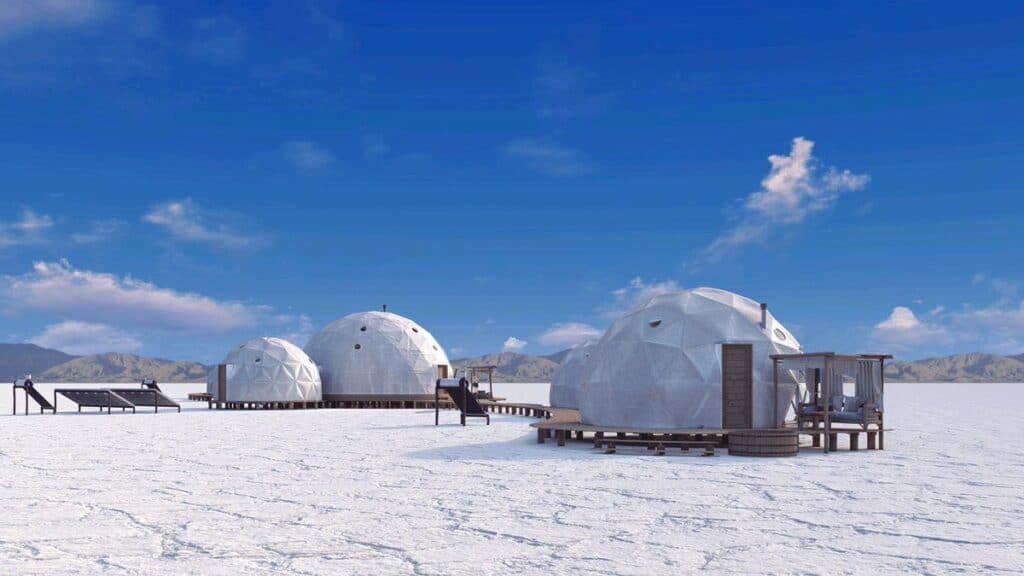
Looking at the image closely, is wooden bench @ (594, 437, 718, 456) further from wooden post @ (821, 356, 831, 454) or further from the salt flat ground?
wooden post @ (821, 356, 831, 454)

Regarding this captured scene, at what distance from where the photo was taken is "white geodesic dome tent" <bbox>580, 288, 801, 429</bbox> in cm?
2123

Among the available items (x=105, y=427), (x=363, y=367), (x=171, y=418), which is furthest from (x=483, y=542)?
(x=363, y=367)

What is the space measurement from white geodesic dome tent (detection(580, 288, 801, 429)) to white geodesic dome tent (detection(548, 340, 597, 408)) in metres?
12.5

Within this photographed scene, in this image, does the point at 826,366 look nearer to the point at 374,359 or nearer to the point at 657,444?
the point at 657,444

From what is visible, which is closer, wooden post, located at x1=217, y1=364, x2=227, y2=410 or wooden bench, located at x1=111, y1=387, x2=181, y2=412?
wooden bench, located at x1=111, y1=387, x2=181, y2=412

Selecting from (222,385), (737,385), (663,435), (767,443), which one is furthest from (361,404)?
(767,443)

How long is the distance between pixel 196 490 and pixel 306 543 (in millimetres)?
4393

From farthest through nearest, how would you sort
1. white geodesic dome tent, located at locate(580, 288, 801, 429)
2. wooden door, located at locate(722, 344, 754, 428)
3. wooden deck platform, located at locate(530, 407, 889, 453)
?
white geodesic dome tent, located at locate(580, 288, 801, 429), wooden door, located at locate(722, 344, 754, 428), wooden deck platform, located at locate(530, 407, 889, 453)

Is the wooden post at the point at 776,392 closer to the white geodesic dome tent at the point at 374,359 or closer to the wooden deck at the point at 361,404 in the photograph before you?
the wooden deck at the point at 361,404

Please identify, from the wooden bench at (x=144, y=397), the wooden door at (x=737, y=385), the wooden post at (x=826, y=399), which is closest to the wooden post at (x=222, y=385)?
the wooden bench at (x=144, y=397)

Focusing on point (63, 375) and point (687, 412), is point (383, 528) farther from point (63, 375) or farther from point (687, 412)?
point (63, 375)

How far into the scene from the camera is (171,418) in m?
32.4

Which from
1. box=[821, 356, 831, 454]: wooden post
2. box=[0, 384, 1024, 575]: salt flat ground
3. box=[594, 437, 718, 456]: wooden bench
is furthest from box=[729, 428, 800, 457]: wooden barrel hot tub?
box=[821, 356, 831, 454]: wooden post

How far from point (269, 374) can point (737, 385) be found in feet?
78.5
